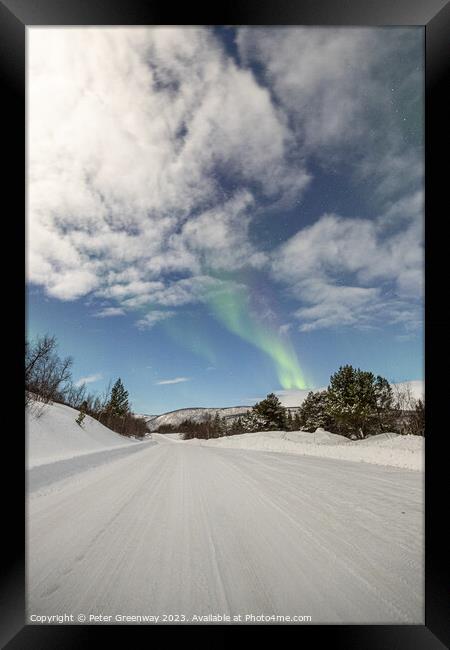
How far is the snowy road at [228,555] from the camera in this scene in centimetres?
216

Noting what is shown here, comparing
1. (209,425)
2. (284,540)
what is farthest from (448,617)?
(209,425)

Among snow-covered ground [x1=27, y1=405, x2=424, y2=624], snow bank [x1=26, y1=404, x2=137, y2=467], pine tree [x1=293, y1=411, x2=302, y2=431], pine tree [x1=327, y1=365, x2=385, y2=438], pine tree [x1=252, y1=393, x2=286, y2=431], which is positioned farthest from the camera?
pine tree [x1=293, y1=411, x2=302, y2=431]

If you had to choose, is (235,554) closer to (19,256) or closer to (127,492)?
(19,256)

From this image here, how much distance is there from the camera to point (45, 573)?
8.47 ft

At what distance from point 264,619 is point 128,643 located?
2.48 feet

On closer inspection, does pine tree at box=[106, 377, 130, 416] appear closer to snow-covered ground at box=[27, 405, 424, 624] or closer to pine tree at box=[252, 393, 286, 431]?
pine tree at box=[252, 393, 286, 431]

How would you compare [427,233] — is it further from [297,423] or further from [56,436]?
[297,423]

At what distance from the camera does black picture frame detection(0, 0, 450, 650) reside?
1748 mm

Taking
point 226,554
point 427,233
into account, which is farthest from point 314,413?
point 427,233

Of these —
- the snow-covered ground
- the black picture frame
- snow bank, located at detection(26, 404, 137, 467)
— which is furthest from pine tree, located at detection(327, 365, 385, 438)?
the black picture frame

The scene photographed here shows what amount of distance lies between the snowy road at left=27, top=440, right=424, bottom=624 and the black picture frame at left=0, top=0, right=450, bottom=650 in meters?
0.36

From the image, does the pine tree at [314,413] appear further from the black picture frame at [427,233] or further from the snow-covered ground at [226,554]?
the black picture frame at [427,233]

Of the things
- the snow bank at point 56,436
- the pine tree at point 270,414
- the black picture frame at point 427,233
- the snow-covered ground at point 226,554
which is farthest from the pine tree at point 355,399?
the black picture frame at point 427,233

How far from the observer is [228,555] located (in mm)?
2949
